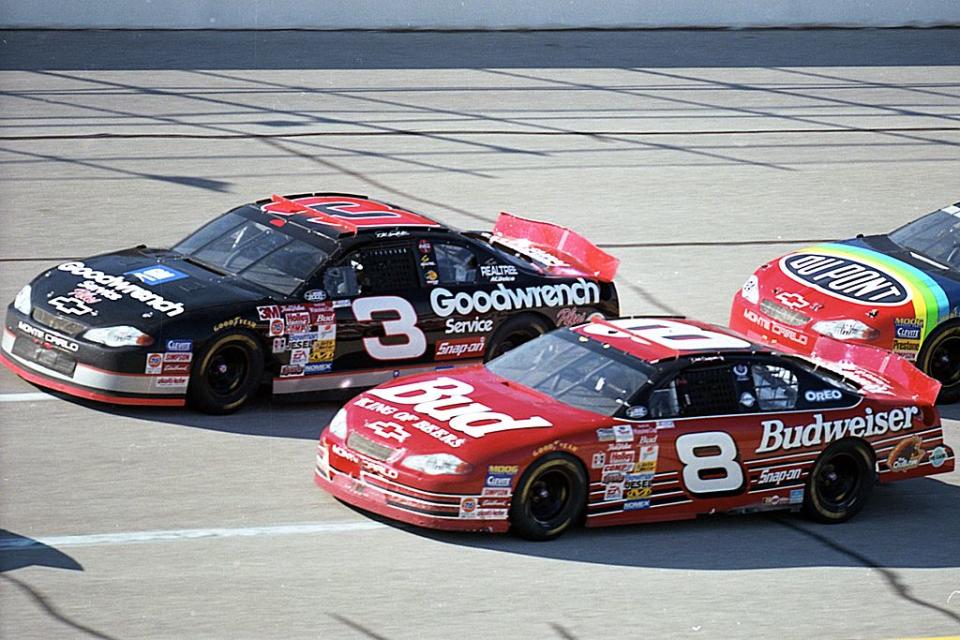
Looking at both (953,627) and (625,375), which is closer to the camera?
(953,627)

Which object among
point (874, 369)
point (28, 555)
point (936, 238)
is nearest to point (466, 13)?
point (936, 238)

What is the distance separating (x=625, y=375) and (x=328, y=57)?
1937 cm

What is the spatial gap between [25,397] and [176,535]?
117 inches

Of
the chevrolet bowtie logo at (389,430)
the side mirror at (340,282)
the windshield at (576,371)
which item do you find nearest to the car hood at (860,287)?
the windshield at (576,371)

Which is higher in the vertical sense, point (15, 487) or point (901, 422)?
point (901, 422)

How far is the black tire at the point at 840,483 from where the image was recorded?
1044 cm

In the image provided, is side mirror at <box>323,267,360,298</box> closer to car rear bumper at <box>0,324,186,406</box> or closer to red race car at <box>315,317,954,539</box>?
car rear bumper at <box>0,324,186,406</box>

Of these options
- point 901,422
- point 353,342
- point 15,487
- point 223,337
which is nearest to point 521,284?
point 353,342

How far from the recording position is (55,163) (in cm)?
1966

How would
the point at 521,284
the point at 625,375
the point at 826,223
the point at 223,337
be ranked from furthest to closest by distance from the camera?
the point at 826,223 → the point at 521,284 → the point at 223,337 → the point at 625,375

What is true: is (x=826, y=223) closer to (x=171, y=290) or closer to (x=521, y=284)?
(x=521, y=284)

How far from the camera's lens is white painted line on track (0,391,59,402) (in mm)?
11617

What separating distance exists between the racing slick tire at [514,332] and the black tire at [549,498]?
11.0 ft

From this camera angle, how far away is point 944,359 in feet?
44.2
